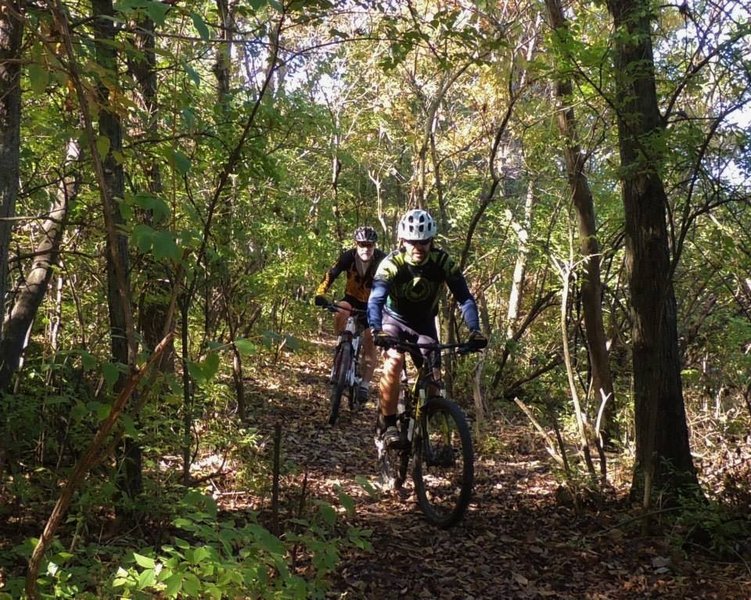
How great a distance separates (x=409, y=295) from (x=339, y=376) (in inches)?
100

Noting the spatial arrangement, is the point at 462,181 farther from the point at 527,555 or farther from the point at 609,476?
the point at 527,555

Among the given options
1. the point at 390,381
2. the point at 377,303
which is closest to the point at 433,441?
the point at 390,381

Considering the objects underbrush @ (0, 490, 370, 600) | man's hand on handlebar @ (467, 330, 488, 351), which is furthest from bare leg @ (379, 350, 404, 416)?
underbrush @ (0, 490, 370, 600)

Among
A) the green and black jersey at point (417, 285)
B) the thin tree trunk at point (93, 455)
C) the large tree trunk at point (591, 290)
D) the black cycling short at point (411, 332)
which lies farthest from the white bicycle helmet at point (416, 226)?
the thin tree trunk at point (93, 455)

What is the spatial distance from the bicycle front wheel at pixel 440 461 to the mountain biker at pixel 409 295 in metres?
0.30

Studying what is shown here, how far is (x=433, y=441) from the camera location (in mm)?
4977

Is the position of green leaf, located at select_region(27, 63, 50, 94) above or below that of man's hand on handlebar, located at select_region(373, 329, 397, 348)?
above

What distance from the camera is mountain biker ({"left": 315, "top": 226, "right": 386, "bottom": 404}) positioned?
7773mm

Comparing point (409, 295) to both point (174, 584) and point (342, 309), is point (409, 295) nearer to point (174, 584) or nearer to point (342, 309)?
point (342, 309)

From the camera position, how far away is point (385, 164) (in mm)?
17641

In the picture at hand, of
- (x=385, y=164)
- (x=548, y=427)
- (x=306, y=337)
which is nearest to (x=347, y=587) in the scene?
(x=548, y=427)

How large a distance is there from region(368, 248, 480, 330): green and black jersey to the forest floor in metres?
1.46

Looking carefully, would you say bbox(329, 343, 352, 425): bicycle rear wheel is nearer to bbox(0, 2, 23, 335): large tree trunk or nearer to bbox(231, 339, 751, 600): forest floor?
bbox(231, 339, 751, 600): forest floor

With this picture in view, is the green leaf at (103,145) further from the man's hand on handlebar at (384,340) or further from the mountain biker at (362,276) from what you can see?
the mountain biker at (362,276)
